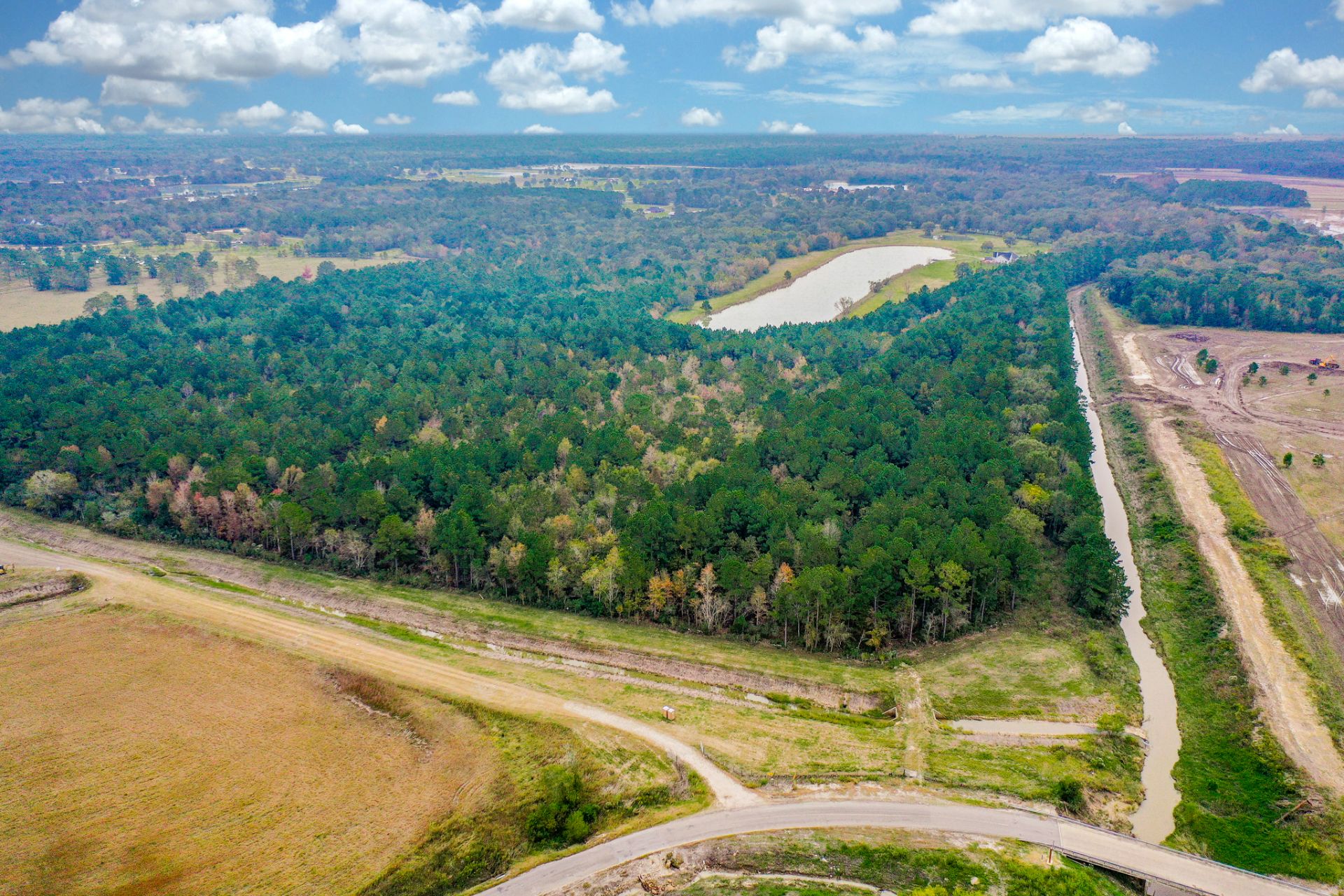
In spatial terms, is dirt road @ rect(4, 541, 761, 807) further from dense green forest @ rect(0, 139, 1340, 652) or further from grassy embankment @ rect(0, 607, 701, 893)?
dense green forest @ rect(0, 139, 1340, 652)

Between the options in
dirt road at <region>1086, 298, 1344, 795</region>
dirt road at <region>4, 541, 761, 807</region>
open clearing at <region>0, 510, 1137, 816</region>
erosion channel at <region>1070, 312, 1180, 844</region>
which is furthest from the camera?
dirt road at <region>4, 541, 761, 807</region>

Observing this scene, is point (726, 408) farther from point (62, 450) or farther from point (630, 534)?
point (62, 450)

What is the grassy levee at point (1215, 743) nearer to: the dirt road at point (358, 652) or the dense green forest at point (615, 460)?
the dense green forest at point (615, 460)

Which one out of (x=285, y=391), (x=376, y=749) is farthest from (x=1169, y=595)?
(x=285, y=391)

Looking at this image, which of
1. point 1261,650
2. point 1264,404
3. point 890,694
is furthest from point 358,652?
point 1264,404

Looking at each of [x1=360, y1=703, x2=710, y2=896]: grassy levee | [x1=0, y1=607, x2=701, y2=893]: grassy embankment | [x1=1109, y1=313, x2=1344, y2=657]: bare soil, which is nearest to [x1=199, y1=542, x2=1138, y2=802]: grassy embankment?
[x1=360, y1=703, x2=710, y2=896]: grassy levee

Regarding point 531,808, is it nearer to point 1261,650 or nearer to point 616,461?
point 616,461

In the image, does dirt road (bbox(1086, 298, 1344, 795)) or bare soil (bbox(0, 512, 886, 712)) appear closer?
dirt road (bbox(1086, 298, 1344, 795))
